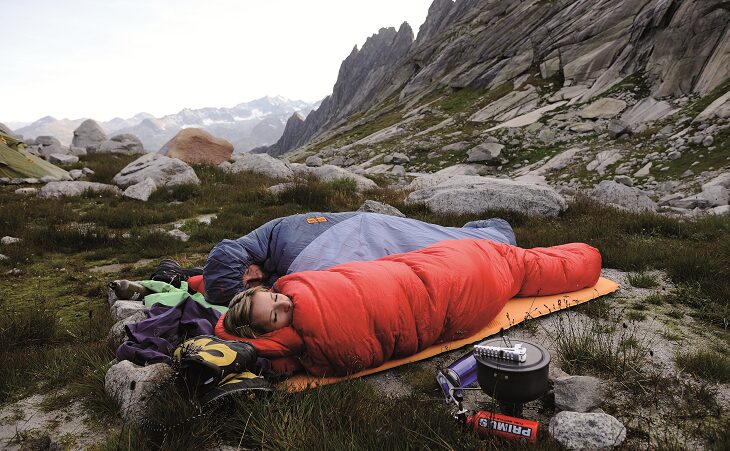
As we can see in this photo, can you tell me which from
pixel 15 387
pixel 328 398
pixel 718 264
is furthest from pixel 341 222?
pixel 718 264

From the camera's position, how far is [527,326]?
13.0 ft

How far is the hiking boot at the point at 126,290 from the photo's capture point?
15.2ft

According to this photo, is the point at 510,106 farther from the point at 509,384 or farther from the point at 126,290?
the point at 509,384

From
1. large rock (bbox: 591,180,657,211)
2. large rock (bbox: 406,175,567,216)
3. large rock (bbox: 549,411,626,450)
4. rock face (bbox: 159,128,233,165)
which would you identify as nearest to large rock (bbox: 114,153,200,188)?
rock face (bbox: 159,128,233,165)

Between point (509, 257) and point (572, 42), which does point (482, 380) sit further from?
point (572, 42)

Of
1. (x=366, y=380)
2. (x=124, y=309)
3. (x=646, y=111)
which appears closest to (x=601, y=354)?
(x=366, y=380)

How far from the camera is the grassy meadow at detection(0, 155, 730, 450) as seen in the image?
230 cm

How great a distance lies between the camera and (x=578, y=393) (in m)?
2.57

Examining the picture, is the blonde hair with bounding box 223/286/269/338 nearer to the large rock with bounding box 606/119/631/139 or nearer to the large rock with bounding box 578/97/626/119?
the large rock with bounding box 606/119/631/139

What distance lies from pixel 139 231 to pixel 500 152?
19940mm

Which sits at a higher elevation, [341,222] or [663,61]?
[663,61]

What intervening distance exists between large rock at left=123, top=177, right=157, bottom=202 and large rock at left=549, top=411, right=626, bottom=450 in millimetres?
10620

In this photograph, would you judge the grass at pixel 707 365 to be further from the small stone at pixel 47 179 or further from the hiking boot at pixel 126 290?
the small stone at pixel 47 179

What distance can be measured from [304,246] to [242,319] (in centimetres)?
152
